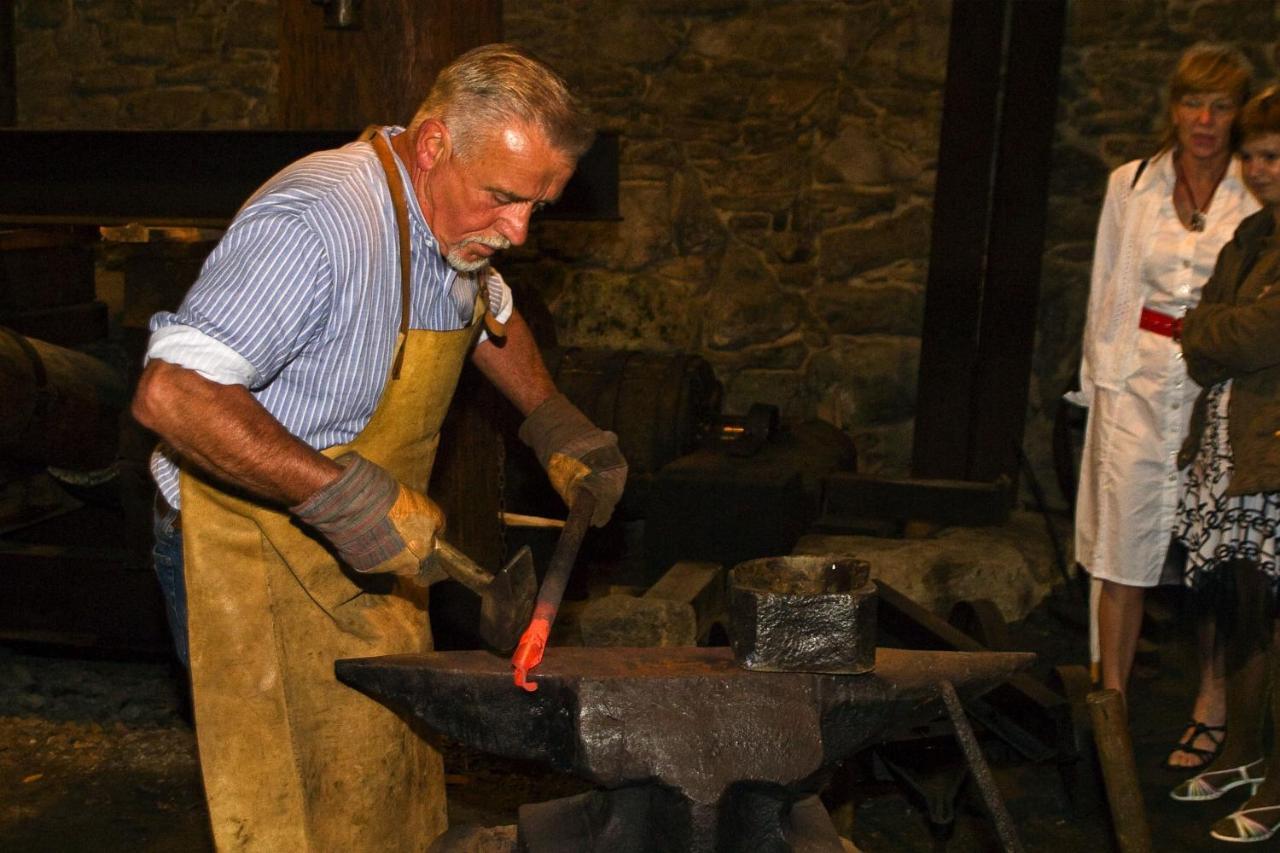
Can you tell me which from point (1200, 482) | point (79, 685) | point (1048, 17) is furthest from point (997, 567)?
point (79, 685)

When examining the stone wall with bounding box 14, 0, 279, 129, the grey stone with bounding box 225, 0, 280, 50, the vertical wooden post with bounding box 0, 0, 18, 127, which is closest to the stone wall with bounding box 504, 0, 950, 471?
the grey stone with bounding box 225, 0, 280, 50

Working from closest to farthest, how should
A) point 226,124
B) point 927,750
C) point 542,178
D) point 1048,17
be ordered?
point 542,178, point 927,750, point 1048,17, point 226,124

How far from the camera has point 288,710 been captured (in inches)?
97.7

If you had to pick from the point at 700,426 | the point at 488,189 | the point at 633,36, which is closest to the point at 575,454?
the point at 488,189

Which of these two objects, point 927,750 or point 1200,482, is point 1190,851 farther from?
point 1200,482

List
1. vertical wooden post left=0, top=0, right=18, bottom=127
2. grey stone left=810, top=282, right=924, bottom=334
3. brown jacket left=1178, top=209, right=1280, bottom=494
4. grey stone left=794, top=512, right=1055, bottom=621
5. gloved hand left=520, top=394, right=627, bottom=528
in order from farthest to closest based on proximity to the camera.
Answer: vertical wooden post left=0, top=0, right=18, bottom=127
grey stone left=810, top=282, right=924, bottom=334
grey stone left=794, top=512, right=1055, bottom=621
brown jacket left=1178, top=209, right=1280, bottom=494
gloved hand left=520, top=394, right=627, bottom=528

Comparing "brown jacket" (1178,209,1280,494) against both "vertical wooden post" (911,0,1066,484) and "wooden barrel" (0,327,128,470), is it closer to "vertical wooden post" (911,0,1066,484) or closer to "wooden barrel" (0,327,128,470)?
"vertical wooden post" (911,0,1066,484)

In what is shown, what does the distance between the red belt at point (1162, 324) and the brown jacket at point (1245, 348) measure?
4.9 inches

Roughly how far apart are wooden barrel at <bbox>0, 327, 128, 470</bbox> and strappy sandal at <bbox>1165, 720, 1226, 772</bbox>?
132 inches

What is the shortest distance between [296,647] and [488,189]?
2.80 feet

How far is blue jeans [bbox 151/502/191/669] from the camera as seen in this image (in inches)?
100

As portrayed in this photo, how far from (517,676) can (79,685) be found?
3094 mm

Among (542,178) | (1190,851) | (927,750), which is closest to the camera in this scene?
(542,178)

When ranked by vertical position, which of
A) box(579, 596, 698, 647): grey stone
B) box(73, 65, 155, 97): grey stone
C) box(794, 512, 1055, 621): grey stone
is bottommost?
box(794, 512, 1055, 621): grey stone
